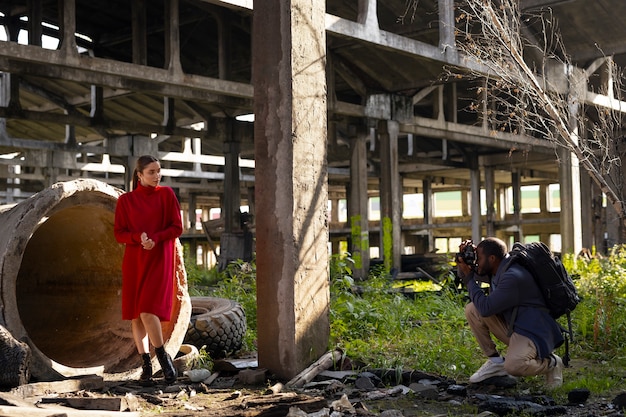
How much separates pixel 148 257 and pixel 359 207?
10.2m

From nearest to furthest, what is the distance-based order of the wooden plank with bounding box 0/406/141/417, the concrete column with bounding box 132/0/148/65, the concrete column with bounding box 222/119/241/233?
the wooden plank with bounding box 0/406/141/417 < the concrete column with bounding box 132/0/148/65 < the concrete column with bounding box 222/119/241/233

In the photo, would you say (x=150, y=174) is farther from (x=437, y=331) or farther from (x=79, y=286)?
(x=437, y=331)

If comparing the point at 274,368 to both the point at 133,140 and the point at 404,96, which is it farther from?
the point at 133,140

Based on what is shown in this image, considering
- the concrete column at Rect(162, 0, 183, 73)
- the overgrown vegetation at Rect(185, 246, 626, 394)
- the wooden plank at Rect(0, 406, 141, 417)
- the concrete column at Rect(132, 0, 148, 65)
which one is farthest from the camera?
the concrete column at Rect(132, 0, 148, 65)

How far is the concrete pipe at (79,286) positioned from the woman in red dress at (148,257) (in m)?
0.38

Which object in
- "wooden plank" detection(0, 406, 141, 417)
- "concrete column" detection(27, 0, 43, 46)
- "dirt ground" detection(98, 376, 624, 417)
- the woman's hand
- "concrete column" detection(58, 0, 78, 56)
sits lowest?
"dirt ground" detection(98, 376, 624, 417)

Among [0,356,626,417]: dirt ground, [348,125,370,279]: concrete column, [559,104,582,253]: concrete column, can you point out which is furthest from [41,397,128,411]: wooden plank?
[559,104,582,253]: concrete column

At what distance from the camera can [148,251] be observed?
5.77m

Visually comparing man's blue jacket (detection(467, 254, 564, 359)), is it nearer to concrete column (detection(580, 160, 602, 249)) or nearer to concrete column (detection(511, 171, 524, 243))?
concrete column (detection(580, 160, 602, 249))

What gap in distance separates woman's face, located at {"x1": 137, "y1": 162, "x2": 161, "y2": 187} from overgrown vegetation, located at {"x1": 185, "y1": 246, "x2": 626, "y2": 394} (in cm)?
208

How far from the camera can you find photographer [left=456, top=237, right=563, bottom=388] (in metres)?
5.37

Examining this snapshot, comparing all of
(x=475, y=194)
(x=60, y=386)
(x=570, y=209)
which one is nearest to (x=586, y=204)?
(x=475, y=194)

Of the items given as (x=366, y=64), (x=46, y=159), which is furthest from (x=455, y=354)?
(x=46, y=159)

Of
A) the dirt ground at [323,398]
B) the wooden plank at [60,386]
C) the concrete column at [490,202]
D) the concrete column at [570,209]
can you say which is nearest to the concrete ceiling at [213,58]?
the concrete column at [570,209]
